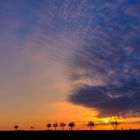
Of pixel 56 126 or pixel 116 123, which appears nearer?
pixel 116 123
